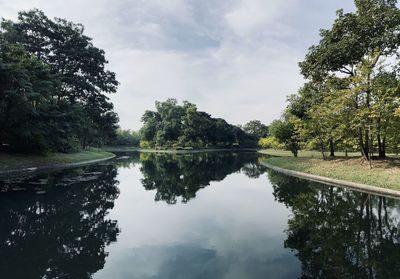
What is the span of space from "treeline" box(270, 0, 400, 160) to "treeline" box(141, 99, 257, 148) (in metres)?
66.0

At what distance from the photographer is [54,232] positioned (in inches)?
354

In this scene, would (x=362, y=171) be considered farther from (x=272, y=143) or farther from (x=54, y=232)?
(x=272, y=143)

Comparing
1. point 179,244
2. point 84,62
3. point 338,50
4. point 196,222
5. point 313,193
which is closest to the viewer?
point 179,244

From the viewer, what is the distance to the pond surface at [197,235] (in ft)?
21.2

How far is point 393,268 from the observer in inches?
249

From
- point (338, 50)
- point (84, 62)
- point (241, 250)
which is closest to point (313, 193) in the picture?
point (241, 250)

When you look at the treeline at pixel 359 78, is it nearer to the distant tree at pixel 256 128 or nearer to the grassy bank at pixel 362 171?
the grassy bank at pixel 362 171

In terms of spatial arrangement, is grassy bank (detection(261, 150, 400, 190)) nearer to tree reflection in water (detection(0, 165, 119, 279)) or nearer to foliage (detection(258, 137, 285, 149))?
tree reflection in water (detection(0, 165, 119, 279))

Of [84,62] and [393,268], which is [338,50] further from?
[84,62]

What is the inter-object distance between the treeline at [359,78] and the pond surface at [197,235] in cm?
815

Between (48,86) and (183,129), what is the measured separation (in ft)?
231

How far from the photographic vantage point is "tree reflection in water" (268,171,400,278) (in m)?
6.39

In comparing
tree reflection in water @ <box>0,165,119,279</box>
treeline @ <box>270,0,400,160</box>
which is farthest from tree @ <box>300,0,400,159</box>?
tree reflection in water @ <box>0,165,119,279</box>

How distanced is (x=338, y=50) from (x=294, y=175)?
1089 centimetres
